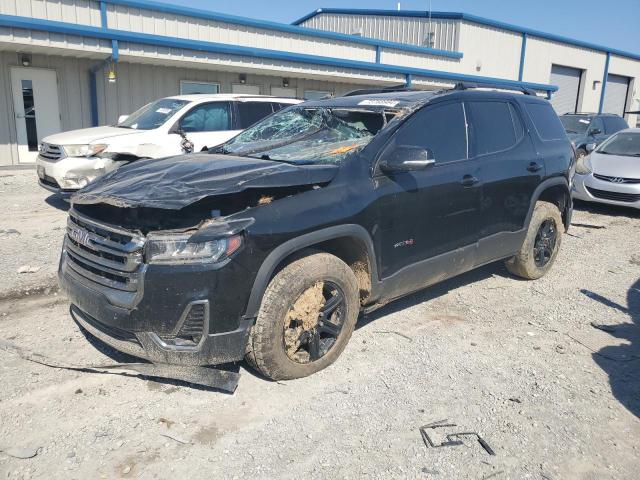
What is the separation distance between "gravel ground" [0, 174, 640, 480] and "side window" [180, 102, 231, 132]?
4.65m

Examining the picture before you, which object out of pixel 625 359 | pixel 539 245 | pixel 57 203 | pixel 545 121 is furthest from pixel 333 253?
pixel 57 203

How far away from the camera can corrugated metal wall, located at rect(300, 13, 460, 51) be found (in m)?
24.8

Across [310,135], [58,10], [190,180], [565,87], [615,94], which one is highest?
[58,10]

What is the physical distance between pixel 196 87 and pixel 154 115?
7113mm

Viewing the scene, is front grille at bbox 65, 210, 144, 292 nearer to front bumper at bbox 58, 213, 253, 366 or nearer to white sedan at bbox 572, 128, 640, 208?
Result: front bumper at bbox 58, 213, 253, 366

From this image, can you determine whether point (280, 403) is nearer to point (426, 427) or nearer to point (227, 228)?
point (426, 427)

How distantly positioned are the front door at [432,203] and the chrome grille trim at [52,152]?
19.5ft

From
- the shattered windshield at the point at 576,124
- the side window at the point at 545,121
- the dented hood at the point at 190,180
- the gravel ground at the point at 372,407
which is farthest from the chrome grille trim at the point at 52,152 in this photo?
the shattered windshield at the point at 576,124

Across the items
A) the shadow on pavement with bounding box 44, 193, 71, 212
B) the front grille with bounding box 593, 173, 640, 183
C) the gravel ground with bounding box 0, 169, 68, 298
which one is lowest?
the gravel ground with bounding box 0, 169, 68, 298

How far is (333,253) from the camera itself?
3.74 meters

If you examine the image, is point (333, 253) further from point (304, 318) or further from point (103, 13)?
point (103, 13)

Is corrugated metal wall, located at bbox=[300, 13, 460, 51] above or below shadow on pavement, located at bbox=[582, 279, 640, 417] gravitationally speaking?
above

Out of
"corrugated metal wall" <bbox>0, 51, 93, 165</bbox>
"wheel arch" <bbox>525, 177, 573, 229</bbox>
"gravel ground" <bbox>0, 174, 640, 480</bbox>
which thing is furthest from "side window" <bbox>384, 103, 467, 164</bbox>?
"corrugated metal wall" <bbox>0, 51, 93, 165</bbox>

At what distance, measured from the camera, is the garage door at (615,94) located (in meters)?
33.7
